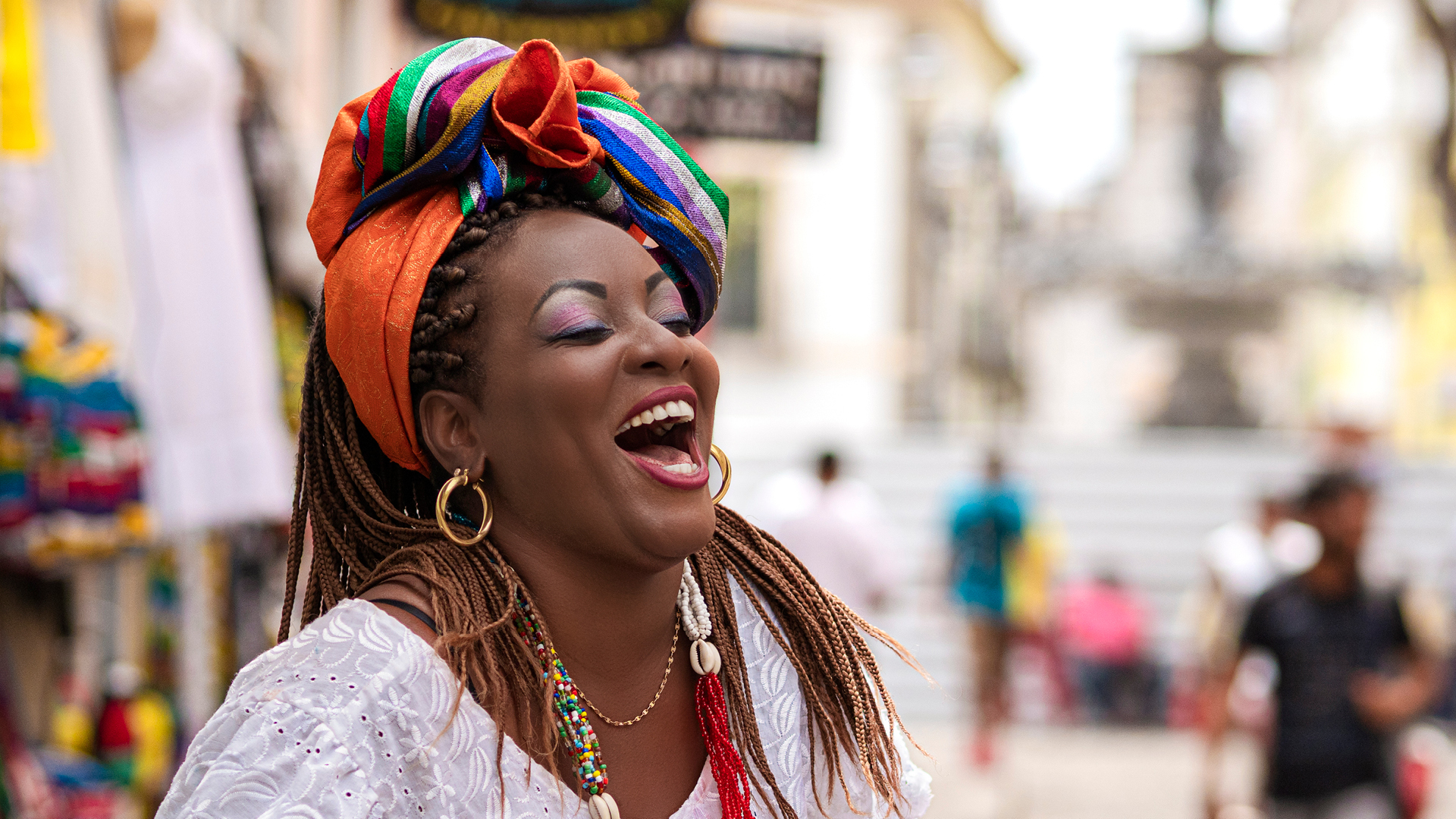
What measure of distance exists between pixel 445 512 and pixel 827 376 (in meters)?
20.8

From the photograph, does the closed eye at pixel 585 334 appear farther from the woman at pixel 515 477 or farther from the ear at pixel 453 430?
the ear at pixel 453 430

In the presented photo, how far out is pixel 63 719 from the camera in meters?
3.67

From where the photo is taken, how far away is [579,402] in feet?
5.09

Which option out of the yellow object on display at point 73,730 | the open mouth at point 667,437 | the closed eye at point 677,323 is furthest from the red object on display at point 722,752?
the yellow object on display at point 73,730

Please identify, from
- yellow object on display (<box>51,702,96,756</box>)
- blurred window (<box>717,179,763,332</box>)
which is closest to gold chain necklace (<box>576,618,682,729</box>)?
yellow object on display (<box>51,702,96,756</box>)

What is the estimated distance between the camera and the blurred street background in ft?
11.5

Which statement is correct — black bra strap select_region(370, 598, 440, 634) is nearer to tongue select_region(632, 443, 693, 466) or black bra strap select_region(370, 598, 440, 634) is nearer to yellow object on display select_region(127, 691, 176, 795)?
tongue select_region(632, 443, 693, 466)

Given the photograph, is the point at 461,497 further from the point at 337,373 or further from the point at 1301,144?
the point at 1301,144

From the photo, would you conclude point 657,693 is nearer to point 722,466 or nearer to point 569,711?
point 569,711

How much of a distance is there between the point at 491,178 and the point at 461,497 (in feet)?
1.11

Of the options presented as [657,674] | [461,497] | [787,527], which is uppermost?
[461,497]

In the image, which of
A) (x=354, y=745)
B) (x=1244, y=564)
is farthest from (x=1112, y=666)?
(x=354, y=745)

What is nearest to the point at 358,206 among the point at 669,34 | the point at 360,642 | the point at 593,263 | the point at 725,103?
the point at 593,263

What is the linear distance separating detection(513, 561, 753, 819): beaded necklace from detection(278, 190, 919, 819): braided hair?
22 millimetres
